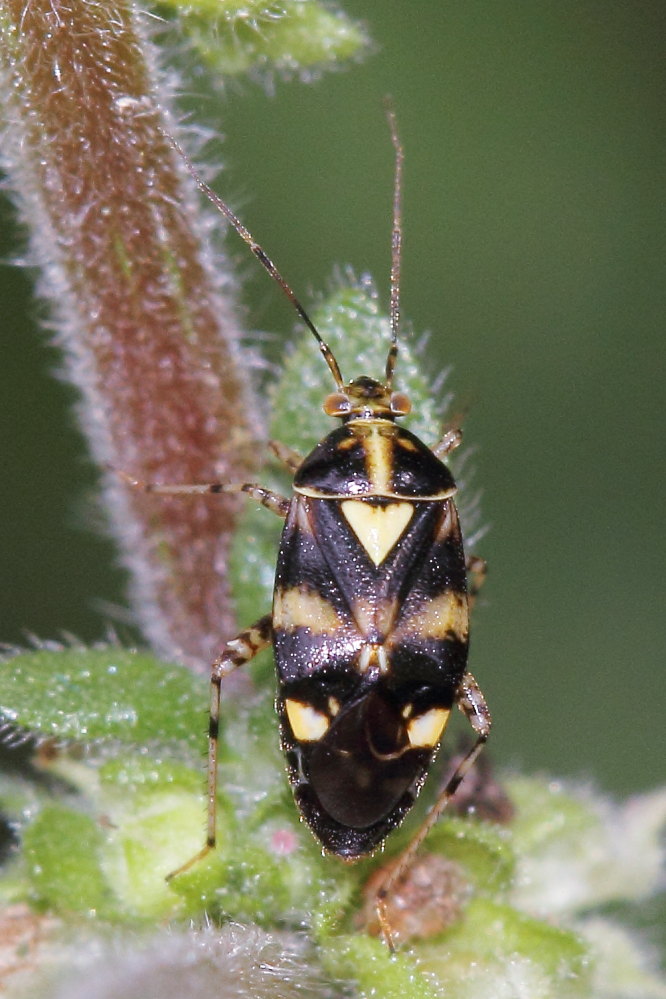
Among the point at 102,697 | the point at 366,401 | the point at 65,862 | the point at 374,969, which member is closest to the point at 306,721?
the point at 102,697

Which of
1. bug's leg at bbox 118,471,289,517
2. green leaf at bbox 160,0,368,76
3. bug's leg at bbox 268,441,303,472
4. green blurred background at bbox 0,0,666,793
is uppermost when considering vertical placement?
green blurred background at bbox 0,0,666,793

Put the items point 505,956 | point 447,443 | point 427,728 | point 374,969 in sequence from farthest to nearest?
point 447,443, point 427,728, point 505,956, point 374,969

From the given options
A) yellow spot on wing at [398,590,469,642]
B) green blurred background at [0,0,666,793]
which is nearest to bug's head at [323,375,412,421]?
yellow spot on wing at [398,590,469,642]

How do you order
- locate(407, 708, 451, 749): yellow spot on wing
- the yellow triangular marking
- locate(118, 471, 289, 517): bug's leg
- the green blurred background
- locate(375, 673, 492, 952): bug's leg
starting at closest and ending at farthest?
locate(375, 673, 492, 952): bug's leg < locate(407, 708, 451, 749): yellow spot on wing < the yellow triangular marking < locate(118, 471, 289, 517): bug's leg < the green blurred background

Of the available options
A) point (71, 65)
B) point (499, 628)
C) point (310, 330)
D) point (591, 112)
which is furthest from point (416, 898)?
point (591, 112)

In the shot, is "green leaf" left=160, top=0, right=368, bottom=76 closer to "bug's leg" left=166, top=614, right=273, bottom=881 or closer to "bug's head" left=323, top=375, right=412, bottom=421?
"bug's head" left=323, top=375, right=412, bottom=421

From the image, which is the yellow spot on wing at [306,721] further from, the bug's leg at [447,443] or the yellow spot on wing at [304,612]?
the bug's leg at [447,443]

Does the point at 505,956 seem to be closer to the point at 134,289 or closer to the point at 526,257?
the point at 134,289
